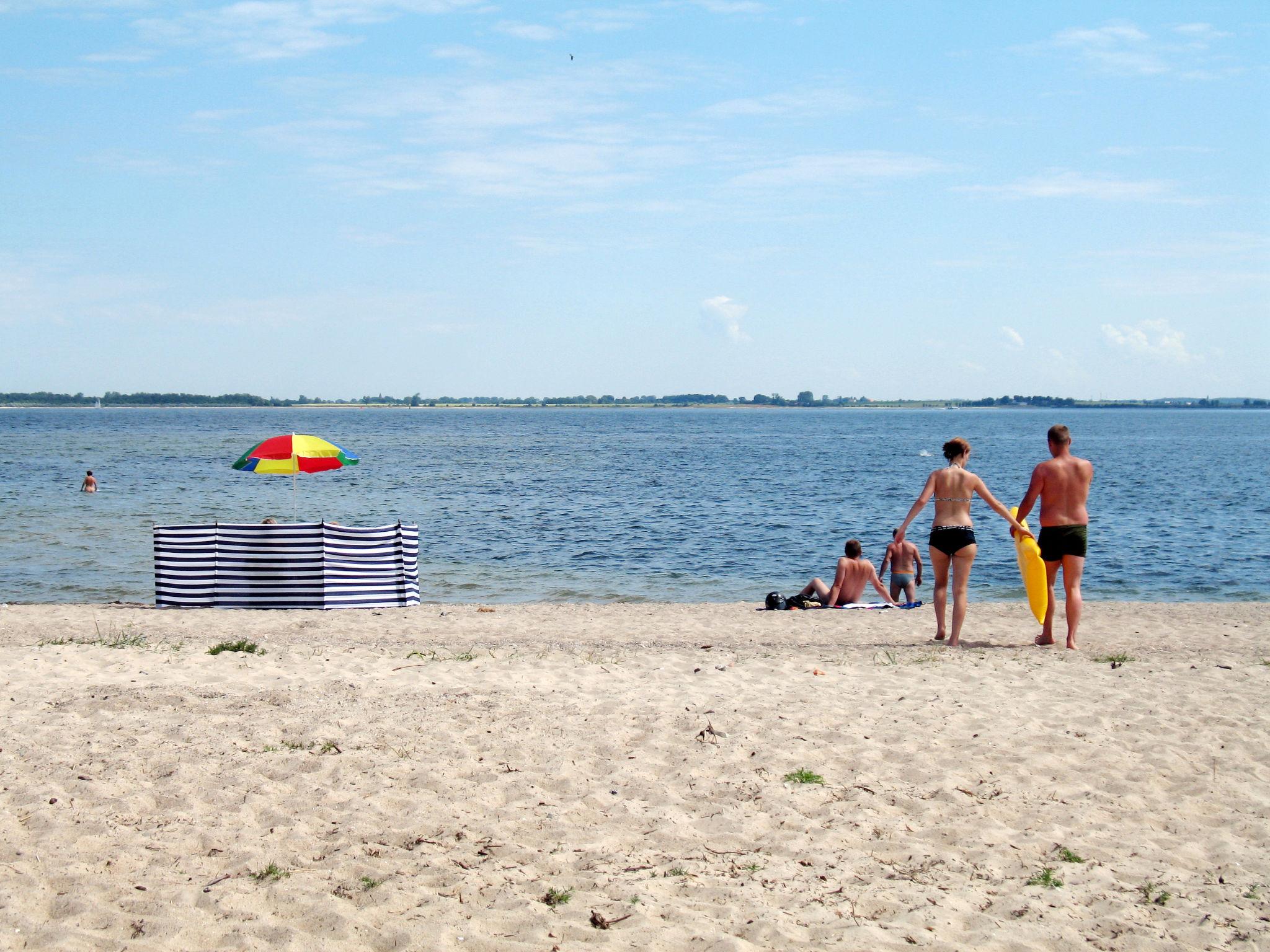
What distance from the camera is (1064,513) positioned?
984 centimetres

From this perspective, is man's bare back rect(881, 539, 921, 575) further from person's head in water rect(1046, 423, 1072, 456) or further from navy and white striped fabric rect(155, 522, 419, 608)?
navy and white striped fabric rect(155, 522, 419, 608)

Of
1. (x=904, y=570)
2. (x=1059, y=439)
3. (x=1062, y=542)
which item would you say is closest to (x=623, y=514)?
(x=904, y=570)

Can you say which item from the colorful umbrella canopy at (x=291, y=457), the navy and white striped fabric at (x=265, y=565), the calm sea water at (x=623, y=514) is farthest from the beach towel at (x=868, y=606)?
the colorful umbrella canopy at (x=291, y=457)

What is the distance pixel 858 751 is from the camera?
637 centimetres

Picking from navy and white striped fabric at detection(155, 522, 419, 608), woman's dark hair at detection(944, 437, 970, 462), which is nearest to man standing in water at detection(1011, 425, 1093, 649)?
woman's dark hair at detection(944, 437, 970, 462)

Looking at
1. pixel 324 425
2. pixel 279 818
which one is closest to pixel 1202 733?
pixel 279 818

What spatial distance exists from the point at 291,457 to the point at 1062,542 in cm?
984

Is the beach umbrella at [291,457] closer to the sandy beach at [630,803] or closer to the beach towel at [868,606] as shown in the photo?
the sandy beach at [630,803]

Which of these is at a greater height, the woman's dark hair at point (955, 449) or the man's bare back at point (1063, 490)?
the woman's dark hair at point (955, 449)

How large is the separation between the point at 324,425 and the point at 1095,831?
515 ft

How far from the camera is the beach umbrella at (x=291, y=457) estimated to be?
47.1 ft

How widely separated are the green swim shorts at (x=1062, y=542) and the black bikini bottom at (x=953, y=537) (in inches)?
28.9

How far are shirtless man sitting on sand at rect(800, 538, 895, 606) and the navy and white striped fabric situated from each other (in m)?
5.89

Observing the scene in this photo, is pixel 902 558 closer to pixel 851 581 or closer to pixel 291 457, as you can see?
pixel 851 581
